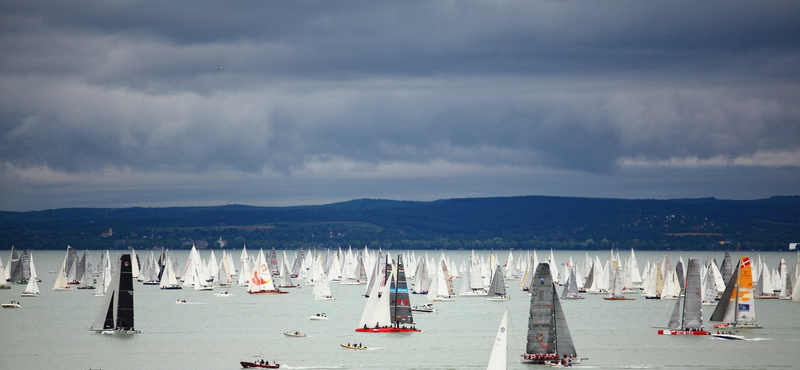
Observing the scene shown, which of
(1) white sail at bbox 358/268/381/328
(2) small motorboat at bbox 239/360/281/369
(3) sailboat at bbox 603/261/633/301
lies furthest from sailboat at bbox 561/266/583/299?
(2) small motorboat at bbox 239/360/281/369

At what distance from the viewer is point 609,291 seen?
132 meters

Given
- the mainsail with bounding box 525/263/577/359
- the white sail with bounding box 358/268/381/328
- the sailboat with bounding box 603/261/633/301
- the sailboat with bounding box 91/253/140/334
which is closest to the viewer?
the mainsail with bounding box 525/263/577/359

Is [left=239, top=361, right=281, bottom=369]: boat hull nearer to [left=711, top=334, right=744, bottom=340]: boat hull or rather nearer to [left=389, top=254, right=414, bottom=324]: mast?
[left=389, top=254, right=414, bottom=324]: mast

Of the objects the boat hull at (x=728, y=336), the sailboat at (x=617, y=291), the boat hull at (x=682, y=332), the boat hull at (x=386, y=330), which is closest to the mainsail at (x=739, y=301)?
the boat hull at (x=728, y=336)

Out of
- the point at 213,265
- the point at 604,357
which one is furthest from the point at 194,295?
the point at 604,357

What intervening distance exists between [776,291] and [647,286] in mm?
25186

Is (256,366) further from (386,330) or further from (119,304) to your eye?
(386,330)

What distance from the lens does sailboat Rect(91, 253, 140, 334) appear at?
71.8m

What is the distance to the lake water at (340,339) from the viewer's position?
64.8 m

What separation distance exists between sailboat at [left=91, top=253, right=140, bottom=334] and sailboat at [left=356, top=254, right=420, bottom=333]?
1827cm

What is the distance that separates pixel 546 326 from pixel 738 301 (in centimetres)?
2929

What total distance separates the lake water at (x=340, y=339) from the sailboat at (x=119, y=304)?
1.33 meters

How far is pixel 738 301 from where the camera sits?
7875 cm

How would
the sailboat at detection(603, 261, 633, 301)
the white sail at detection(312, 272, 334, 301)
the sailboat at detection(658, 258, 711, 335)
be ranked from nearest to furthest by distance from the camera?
the sailboat at detection(658, 258, 711, 335) < the white sail at detection(312, 272, 334, 301) < the sailboat at detection(603, 261, 633, 301)
